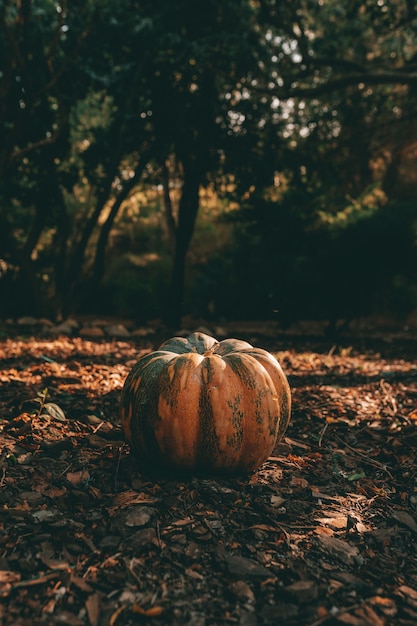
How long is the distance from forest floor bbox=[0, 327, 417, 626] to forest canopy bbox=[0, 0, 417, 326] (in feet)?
16.5

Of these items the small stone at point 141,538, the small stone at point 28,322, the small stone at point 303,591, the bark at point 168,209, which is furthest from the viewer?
the bark at point 168,209

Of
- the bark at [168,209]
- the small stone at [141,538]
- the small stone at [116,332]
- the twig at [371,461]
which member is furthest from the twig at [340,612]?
the bark at [168,209]

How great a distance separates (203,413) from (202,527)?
1.81ft

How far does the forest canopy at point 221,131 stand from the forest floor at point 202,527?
16.5ft

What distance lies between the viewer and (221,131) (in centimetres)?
977

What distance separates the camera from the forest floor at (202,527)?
1.99 metres

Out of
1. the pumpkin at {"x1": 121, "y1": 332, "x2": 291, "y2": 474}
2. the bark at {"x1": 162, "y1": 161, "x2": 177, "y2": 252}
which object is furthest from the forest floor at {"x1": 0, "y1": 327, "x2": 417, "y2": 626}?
the bark at {"x1": 162, "y1": 161, "x2": 177, "y2": 252}

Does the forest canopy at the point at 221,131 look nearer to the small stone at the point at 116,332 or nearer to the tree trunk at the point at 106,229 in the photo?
the tree trunk at the point at 106,229

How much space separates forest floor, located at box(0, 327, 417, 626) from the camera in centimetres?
199

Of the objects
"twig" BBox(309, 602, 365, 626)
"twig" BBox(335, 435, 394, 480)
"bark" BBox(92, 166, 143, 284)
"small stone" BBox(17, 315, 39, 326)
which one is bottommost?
"twig" BBox(309, 602, 365, 626)

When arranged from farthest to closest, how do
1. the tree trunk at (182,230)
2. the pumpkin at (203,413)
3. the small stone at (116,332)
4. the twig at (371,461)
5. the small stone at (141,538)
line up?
the tree trunk at (182,230) < the small stone at (116,332) < the twig at (371,461) < the pumpkin at (203,413) < the small stone at (141,538)

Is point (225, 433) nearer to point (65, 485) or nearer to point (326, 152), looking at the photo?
point (65, 485)

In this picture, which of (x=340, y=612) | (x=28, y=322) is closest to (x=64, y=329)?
(x=28, y=322)

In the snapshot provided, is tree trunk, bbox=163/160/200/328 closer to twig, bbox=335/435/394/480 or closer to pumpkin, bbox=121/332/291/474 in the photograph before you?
twig, bbox=335/435/394/480
